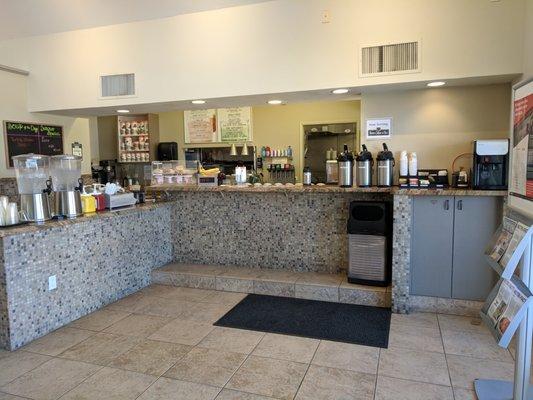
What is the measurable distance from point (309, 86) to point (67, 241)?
2.72m

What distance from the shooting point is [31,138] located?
4.90 m

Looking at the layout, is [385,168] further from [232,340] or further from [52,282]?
[52,282]

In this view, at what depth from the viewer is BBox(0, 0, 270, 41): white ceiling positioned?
3957 millimetres

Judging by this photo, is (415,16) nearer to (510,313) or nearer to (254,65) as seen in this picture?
(254,65)

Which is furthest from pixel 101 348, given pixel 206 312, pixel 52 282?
pixel 206 312

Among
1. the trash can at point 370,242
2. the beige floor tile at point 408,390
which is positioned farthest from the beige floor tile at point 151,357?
the trash can at point 370,242

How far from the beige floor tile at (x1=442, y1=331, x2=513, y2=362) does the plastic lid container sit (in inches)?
148

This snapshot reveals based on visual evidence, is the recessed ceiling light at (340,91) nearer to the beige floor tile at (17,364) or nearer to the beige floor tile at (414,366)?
Result: the beige floor tile at (414,366)

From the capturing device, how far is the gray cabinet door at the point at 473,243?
3.41 m

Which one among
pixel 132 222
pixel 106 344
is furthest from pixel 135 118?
pixel 106 344

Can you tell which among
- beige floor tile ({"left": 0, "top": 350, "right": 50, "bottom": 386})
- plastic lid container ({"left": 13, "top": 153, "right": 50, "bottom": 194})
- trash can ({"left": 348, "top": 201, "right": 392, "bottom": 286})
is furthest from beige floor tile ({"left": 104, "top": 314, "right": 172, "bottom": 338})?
trash can ({"left": 348, "top": 201, "right": 392, "bottom": 286})

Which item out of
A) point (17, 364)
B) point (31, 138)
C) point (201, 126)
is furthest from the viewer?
point (201, 126)

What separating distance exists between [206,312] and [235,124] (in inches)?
192

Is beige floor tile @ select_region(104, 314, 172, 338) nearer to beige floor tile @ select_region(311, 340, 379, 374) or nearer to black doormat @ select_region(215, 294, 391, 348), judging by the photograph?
black doormat @ select_region(215, 294, 391, 348)
